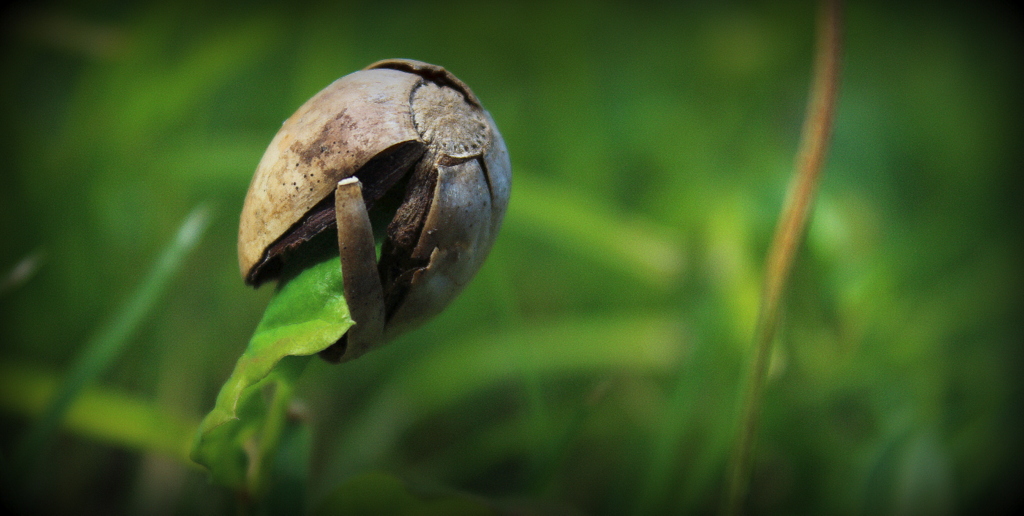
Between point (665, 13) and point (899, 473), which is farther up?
point (665, 13)

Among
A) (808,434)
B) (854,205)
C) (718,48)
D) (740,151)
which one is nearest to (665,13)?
(718,48)

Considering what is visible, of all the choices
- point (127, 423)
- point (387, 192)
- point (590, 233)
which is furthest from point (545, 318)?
point (387, 192)

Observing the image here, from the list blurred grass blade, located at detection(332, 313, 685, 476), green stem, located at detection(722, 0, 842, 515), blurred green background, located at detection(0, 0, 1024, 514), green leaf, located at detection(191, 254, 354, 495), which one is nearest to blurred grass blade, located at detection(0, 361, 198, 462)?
blurred green background, located at detection(0, 0, 1024, 514)

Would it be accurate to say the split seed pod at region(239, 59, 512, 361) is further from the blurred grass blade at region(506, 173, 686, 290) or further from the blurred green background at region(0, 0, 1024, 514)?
the blurred grass blade at region(506, 173, 686, 290)

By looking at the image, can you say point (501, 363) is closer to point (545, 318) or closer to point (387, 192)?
point (545, 318)

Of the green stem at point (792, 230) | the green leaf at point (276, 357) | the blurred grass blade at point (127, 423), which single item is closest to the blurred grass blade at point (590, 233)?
the green stem at point (792, 230)

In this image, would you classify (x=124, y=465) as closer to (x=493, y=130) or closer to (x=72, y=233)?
(x=72, y=233)

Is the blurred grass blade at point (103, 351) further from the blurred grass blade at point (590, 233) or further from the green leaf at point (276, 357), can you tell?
the blurred grass blade at point (590, 233)
